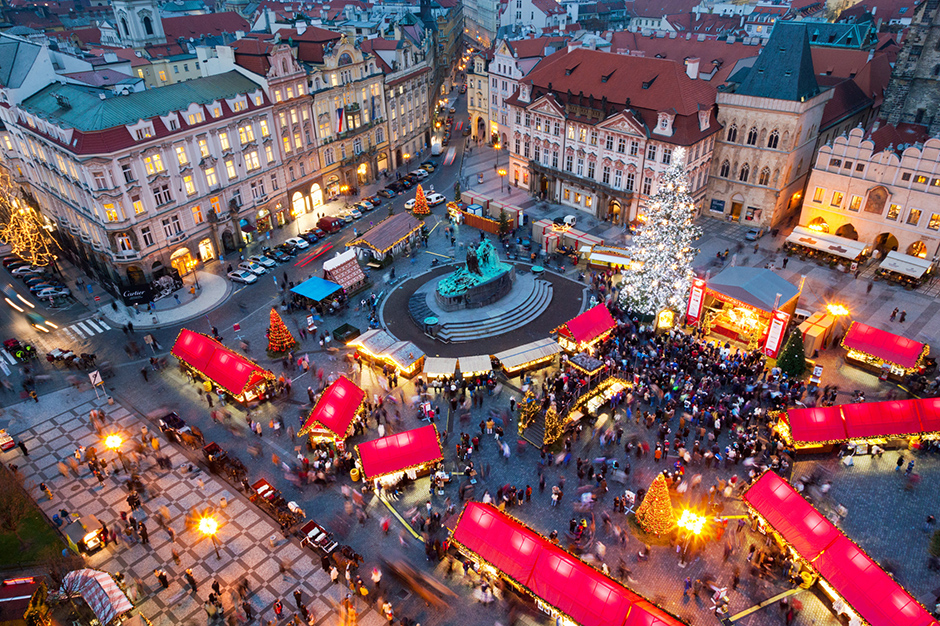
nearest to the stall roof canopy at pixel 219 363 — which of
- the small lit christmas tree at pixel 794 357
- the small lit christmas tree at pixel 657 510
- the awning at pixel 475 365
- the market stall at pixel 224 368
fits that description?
the market stall at pixel 224 368

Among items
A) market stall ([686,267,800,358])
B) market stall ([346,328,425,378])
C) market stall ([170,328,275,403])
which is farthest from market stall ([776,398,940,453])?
market stall ([170,328,275,403])

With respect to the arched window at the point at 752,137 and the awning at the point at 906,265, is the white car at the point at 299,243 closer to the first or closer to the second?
the arched window at the point at 752,137

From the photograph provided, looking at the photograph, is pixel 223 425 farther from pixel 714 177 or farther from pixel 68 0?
pixel 68 0

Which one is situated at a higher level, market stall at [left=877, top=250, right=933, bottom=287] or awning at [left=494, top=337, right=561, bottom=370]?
market stall at [left=877, top=250, right=933, bottom=287]

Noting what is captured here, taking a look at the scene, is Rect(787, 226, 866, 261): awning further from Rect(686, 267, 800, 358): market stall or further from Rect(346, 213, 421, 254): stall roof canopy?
Rect(346, 213, 421, 254): stall roof canopy

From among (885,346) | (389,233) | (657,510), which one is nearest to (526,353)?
(657,510)
